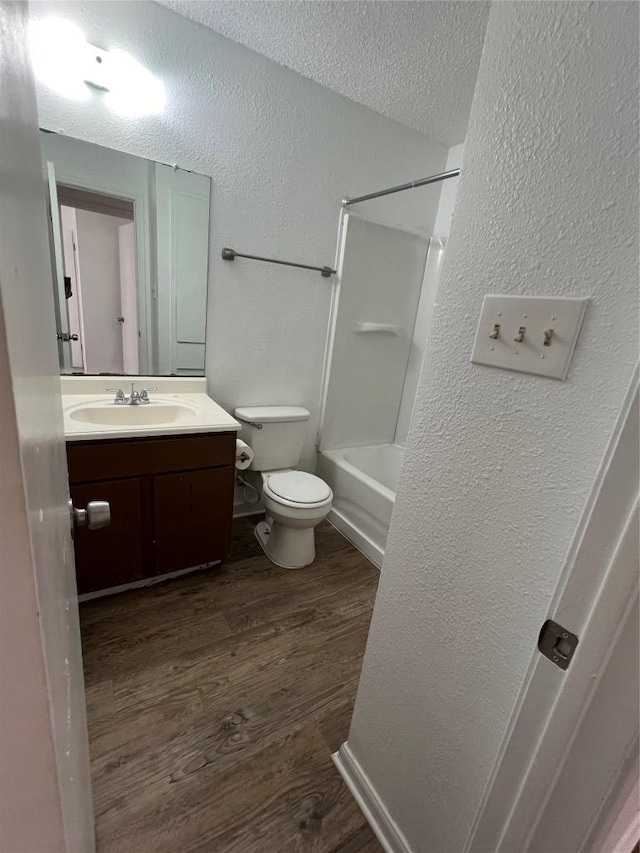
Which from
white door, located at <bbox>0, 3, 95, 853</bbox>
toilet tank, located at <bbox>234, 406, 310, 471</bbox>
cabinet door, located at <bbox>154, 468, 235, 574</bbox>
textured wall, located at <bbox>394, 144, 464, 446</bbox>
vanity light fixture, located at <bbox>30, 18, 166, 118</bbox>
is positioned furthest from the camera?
textured wall, located at <bbox>394, 144, 464, 446</bbox>

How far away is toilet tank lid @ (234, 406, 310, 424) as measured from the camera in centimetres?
205

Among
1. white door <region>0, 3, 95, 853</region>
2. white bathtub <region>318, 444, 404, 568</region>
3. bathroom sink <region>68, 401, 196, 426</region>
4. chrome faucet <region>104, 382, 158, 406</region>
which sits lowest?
white bathtub <region>318, 444, 404, 568</region>

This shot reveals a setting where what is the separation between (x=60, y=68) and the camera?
137 cm

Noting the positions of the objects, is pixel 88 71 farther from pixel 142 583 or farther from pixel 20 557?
pixel 142 583

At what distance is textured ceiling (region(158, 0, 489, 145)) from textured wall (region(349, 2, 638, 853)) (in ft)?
3.81

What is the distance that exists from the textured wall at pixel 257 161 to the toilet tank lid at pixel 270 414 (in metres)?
0.07

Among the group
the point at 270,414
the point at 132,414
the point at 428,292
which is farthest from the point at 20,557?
the point at 428,292

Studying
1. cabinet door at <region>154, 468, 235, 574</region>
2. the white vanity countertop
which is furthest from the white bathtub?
the white vanity countertop

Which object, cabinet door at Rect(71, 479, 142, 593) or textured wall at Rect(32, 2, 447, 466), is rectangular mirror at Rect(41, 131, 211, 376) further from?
cabinet door at Rect(71, 479, 142, 593)

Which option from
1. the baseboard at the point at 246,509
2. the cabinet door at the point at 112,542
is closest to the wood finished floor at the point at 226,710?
the cabinet door at the point at 112,542

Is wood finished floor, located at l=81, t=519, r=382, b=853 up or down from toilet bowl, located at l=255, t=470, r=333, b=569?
down

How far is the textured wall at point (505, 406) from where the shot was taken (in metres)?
0.49

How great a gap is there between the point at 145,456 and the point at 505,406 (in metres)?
1.34

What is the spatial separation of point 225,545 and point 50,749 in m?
1.53
